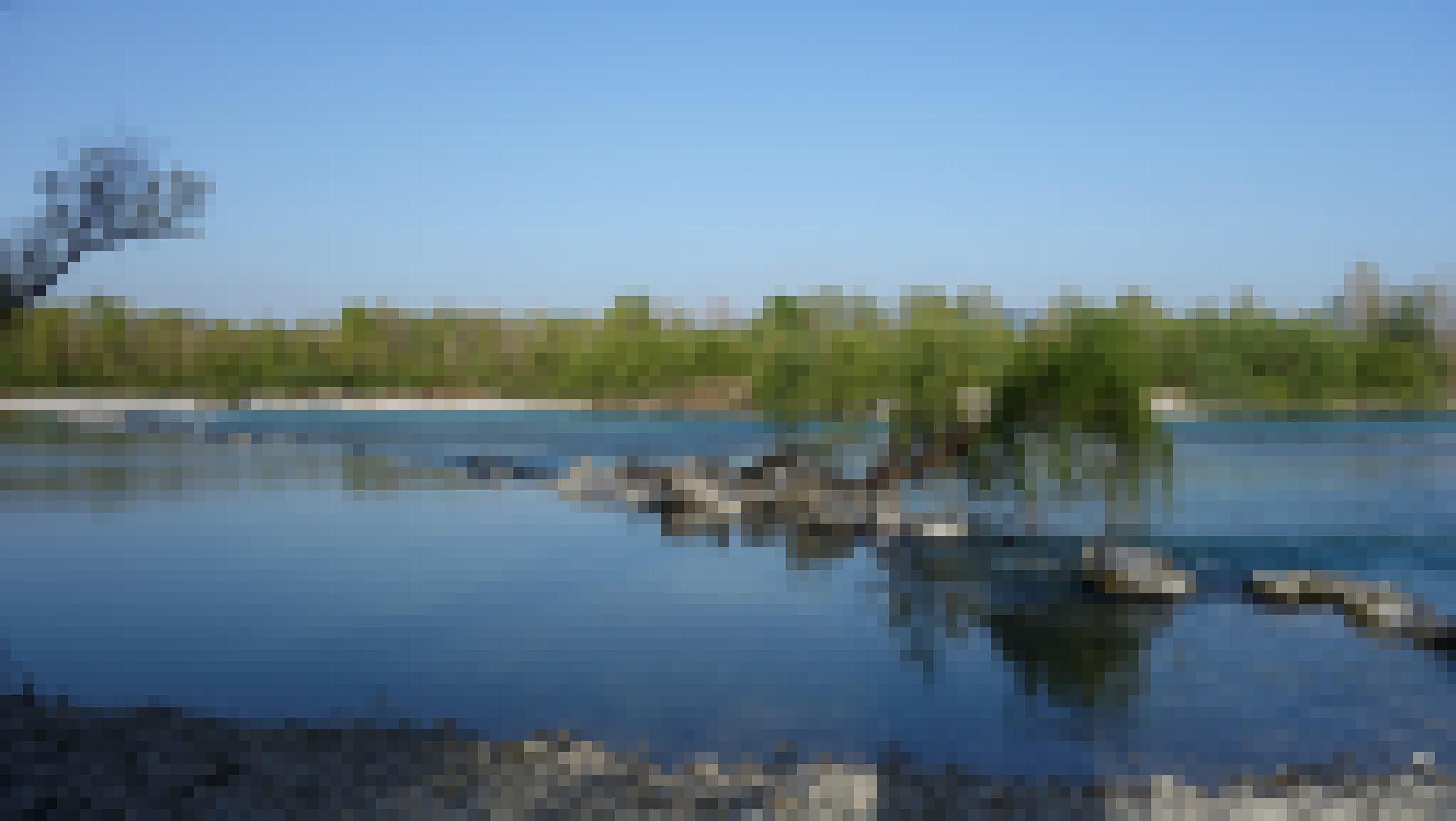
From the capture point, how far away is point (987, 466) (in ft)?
69.7

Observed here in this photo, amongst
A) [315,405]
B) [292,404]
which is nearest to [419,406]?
[315,405]

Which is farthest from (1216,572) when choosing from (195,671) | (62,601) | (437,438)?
(437,438)

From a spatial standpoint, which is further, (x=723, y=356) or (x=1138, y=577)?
(x=723, y=356)

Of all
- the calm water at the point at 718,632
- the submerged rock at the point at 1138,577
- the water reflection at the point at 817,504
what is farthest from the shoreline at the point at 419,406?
the submerged rock at the point at 1138,577

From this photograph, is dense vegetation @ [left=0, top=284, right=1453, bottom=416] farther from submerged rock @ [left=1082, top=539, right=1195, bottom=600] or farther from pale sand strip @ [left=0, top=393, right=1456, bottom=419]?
submerged rock @ [left=1082, top=539, right=1195, bottom=600]

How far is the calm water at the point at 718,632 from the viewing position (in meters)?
9.39

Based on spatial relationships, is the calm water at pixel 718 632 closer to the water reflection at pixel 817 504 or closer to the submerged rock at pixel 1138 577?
the water reflection at pixel 817 504

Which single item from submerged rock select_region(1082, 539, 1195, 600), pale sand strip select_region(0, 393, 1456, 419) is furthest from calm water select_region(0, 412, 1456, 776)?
pale sand strip select_region(0, 393, 1456, 419)

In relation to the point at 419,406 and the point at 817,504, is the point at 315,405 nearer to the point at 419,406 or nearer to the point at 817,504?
the point at 419,406

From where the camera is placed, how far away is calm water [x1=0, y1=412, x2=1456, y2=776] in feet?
30.8

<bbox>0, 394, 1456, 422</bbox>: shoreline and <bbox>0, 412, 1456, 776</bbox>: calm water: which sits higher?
<bbox>0, 412, 1456, 776</bbox>: calm water

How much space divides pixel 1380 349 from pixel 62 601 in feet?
249

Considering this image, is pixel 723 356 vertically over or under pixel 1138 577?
over

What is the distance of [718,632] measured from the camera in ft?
44.2
